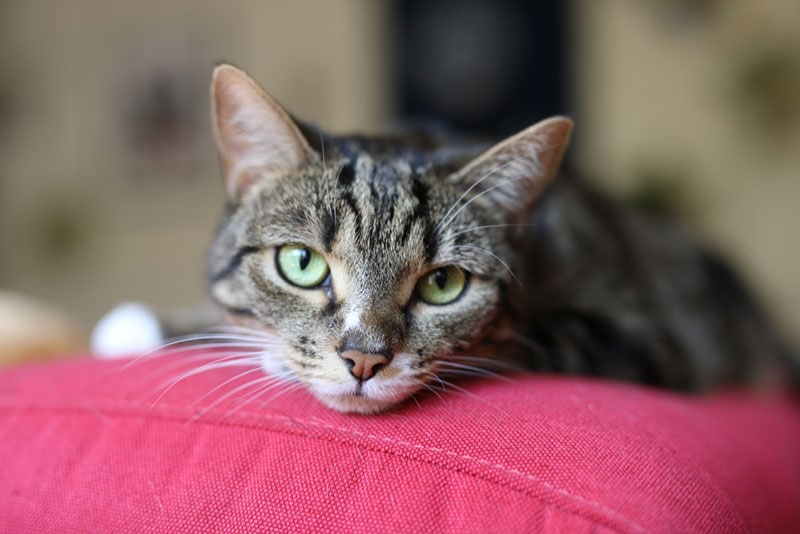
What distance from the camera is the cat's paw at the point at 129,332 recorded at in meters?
1.17

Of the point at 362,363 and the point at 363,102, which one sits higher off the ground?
the point at 363,102

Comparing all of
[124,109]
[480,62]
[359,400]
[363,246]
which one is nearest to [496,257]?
[363,246]

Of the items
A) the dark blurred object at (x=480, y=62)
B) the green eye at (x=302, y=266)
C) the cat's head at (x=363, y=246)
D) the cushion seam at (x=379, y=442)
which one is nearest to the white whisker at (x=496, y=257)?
the cat's head at (x=363, y=246)

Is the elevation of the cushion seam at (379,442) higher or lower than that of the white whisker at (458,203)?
lower

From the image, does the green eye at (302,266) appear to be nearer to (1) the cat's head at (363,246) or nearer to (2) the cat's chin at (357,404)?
(1) the cat's head at (363,246)

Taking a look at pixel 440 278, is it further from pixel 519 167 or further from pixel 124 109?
pixel 124 109

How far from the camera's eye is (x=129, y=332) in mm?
1202

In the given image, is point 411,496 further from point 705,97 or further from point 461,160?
point 705,97

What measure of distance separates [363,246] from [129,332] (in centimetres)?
58

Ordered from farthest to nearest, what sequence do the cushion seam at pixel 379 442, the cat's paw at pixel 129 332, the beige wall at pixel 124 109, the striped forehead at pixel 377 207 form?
1. the beige wall at pixel 124 109
2. the cat's paw at pixel 129 332
3. the striped forehead at pixel 377 207
4. the cushion seam at pixel 379 442

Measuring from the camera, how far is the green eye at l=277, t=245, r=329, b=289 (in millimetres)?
872

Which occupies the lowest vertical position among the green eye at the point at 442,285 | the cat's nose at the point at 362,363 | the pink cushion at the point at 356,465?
the pink cushion at the point at 356,465

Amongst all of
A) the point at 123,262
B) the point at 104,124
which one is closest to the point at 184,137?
the point at 104,124

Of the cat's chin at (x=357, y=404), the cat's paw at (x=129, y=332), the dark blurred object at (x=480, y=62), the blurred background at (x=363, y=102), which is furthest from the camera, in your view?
the dark blurred object at (x=480, y=62)
